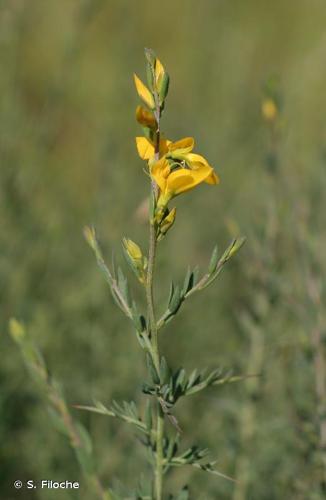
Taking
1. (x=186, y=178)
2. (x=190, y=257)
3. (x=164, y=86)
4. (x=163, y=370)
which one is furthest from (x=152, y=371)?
(x=190, y=257)

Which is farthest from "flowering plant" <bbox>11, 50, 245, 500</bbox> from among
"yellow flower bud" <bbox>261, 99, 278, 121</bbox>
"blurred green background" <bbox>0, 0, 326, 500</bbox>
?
"yellow flower bud" <bbox>261, 99, 278, 121</bbox>

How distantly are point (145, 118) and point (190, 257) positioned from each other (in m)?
2.30

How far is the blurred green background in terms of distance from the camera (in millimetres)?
1595

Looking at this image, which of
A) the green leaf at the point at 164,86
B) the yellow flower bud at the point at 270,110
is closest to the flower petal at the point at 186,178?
the green leaf at the point at 164,86

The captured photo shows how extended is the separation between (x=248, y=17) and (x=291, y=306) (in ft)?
9.50

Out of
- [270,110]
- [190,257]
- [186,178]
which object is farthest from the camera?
[190,257]

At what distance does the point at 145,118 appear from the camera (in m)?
0.84

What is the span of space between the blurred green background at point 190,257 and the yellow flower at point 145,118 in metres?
A: 0.62

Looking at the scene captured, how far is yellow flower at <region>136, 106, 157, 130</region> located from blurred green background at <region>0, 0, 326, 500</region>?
0.62m

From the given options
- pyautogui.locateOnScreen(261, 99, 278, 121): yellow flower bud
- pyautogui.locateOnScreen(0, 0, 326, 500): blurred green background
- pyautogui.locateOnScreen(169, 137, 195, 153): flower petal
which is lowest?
pyautogui.locateOnScreen(0, 0, 326, 500): blurred green background

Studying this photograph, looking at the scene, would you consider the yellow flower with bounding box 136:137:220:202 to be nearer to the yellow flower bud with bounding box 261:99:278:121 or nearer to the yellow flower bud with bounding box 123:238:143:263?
the yellow flower bud with bounding box 123:238:143:263

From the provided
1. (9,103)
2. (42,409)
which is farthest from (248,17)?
(42,409)

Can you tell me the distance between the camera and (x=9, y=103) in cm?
229

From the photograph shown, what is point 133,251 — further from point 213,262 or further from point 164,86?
point 164,86
